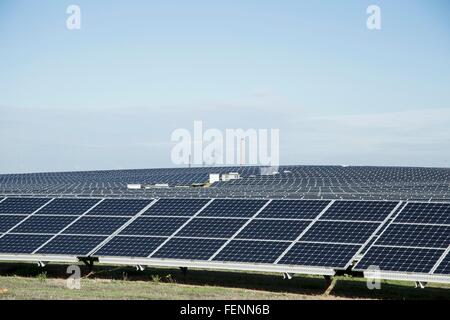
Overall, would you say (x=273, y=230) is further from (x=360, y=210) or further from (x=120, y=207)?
(x=120, y=207)

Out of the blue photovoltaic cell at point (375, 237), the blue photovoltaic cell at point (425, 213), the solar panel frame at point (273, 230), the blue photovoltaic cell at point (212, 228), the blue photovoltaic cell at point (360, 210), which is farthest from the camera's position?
the blue photovoltaic cell at point (212, 228)

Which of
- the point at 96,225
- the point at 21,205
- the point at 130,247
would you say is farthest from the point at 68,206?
the point at 130,247

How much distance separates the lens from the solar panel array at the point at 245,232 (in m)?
25.1

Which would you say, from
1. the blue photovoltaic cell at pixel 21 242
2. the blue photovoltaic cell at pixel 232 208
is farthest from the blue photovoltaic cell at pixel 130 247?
the blue photovoltaic cell at pixel 21 242

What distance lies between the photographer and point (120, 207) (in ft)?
105

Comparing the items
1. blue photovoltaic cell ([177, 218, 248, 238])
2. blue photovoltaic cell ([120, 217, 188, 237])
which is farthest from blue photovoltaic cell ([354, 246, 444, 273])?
blue photovoltaic cell ([120, 217, 188, 237])

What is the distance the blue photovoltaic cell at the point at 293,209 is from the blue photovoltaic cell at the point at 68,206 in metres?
8.28

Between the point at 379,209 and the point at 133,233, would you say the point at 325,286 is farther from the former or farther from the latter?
the point at 133,233

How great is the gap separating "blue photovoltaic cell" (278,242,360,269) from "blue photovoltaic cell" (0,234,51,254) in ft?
33.6

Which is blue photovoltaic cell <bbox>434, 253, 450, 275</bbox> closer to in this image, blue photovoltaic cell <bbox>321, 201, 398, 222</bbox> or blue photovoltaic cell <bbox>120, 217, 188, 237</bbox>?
blue photovoltaic cell <bbox>321, 201, 398, 222</bbox>

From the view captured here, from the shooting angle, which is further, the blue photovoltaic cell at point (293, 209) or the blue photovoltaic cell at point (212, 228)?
the blue photovoltaic cell at point (293, 209)

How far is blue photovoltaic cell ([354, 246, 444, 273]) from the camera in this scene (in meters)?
23.8

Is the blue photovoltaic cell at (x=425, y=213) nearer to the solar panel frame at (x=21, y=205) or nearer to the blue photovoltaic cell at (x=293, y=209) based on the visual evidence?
the blue photovoltaic cell at (x=293, y=209)

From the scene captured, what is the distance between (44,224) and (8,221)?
2003 mm
